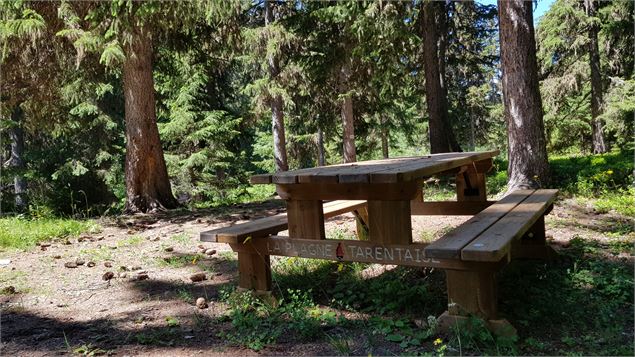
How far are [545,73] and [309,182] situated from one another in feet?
60.9

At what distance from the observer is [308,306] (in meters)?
3.78

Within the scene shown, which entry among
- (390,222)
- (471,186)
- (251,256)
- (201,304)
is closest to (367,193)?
(390,222)

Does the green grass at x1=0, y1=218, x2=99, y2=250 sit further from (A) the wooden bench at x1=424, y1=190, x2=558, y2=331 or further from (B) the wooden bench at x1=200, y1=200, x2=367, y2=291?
(A) the wooden bench at x1=424, y1=190, x2=558, y2=331

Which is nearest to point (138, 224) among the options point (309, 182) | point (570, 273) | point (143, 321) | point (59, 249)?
point (59, 249)

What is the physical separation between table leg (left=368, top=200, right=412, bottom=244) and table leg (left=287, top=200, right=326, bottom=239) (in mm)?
465

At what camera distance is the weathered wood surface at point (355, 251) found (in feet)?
9.67

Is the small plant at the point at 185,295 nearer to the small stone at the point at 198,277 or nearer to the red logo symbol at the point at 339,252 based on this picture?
the small stone at the point at 198,277

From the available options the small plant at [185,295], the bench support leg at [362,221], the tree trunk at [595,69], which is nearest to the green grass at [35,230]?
the small plant at [185,295]

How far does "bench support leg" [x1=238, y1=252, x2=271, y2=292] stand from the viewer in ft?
13.0

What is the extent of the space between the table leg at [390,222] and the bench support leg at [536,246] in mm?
1639

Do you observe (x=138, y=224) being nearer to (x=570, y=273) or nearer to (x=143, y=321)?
(x=143, y=321)

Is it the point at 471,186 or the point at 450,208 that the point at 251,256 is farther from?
the point at 471,186

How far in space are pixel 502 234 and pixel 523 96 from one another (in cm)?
503

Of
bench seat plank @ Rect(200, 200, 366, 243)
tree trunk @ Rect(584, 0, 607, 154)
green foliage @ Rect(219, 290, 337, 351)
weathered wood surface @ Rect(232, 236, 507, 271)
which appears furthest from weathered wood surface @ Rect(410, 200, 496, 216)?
tree trunk @ Rect(584, 0, 607, 154)
